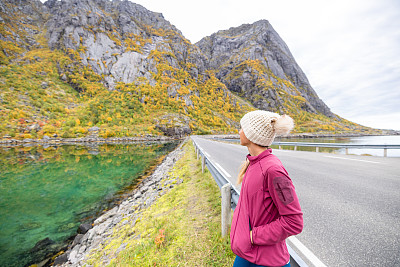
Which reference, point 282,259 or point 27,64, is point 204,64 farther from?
point 282,259

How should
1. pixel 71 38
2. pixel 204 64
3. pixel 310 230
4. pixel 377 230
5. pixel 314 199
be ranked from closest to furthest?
pixel 377 230, pixel 310 230, pixel 314 199, pixel 71 38, pixel 204 64

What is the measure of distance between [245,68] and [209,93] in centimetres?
4261

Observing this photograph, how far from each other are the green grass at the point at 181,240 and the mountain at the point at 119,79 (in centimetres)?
4948

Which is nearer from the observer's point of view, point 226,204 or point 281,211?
point 281,211

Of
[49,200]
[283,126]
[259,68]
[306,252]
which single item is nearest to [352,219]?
[306,252]

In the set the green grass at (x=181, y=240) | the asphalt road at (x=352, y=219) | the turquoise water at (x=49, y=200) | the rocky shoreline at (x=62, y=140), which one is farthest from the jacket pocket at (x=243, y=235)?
the rocky shoreline at (x=62, y=140)

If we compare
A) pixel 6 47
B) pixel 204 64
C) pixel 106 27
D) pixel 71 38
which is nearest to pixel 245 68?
pixel 204 64

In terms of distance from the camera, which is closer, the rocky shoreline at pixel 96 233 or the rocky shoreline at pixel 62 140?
the rocky shoreline at pixel 96 233

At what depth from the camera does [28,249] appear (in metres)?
5.45

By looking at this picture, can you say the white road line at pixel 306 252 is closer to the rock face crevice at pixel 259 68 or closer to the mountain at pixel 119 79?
the mountain at pixel 119 79

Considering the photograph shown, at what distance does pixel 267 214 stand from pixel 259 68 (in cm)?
13542

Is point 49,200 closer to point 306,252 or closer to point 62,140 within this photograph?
point 306,252

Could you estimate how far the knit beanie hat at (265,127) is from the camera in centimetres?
130

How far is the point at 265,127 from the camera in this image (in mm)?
1325
